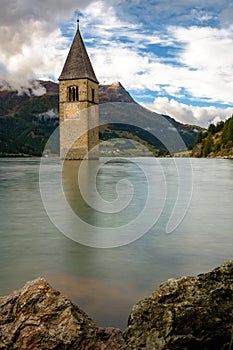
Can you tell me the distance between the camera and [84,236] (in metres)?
11.0

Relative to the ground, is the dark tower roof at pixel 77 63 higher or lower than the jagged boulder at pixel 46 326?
higher

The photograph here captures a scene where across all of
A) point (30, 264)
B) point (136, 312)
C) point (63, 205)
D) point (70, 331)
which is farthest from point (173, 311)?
point (63, 205)

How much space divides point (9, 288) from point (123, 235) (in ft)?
16.2

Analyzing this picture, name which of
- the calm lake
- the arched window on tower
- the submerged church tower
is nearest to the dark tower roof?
the submerged church tower

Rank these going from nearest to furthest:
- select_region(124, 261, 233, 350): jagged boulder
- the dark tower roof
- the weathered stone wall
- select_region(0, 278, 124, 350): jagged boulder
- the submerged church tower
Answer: select_region(124, 261, 233, 350): jagged boulder < select_region(0, 278, 124, 350): jagged boulder < the dark tower roof < the submerged church tower < the weathered stone wall

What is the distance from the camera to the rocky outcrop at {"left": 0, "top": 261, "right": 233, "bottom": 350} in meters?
4.00

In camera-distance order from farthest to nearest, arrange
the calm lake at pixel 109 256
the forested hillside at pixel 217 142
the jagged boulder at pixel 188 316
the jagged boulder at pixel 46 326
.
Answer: the forested hillside at pixel 217 142, the calm lake at pixel 109 256, the jagged boulder at pixel 46 326, the jagged boulder at pixel 188 316

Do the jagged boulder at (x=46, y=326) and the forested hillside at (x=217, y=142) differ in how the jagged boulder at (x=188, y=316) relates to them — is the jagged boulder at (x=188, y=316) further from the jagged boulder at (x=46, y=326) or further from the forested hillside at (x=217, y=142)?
the forested hillside at (x=217, y=142)

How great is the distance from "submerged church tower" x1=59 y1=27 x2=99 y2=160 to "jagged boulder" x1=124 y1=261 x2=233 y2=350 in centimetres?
8270

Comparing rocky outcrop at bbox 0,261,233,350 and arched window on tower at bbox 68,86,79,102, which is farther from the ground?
arched window on tower at bbox 68,86,79,102

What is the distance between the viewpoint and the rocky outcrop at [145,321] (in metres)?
4.00

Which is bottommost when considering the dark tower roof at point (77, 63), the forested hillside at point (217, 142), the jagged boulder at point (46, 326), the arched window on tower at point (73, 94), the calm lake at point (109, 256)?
the calm lake at point (109, 256)

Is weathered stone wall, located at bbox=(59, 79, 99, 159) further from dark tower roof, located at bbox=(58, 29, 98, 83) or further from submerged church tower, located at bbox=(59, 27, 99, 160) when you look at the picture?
dark tower roof, located at bbox=(58, 29, 98, 83)

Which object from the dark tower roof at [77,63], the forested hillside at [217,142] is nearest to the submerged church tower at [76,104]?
the dark tower roof at [77,63]
